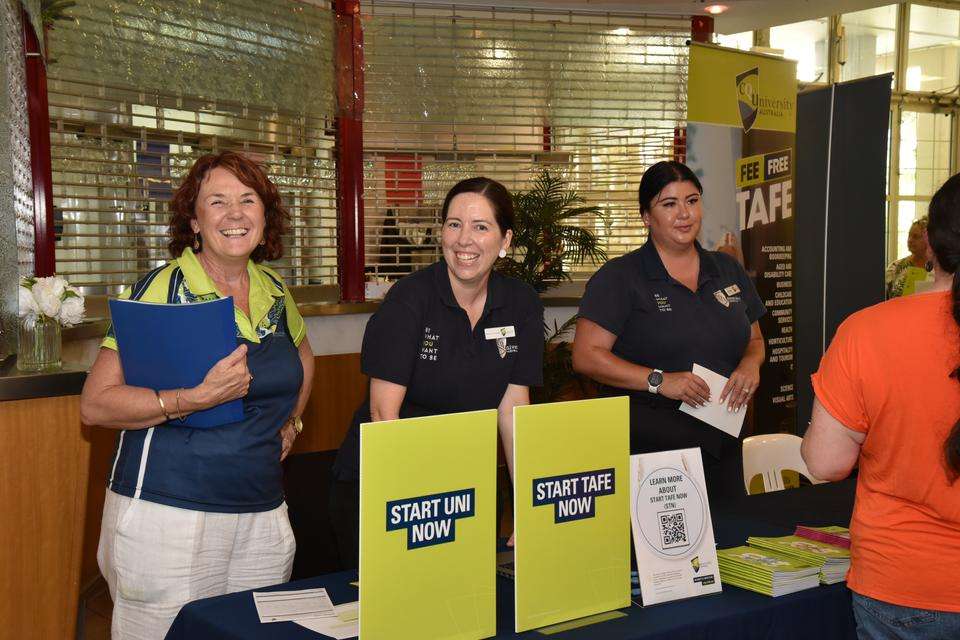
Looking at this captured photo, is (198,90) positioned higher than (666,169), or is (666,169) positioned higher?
(198,90)

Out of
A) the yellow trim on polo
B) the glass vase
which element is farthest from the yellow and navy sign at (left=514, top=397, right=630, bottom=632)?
the glass vase

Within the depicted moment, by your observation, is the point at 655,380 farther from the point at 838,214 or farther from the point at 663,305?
the point at 838,214

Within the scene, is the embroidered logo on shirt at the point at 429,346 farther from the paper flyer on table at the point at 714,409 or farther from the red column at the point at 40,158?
the red column at the point at 40,158

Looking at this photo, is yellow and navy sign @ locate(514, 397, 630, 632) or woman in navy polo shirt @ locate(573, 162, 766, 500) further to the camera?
woman in navy polo shirt @ locate(573, 162, 766, 500)

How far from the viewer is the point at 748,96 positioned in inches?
209

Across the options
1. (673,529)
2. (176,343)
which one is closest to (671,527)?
(673,529)

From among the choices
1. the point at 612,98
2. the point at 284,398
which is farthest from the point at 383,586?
the point at 612,98

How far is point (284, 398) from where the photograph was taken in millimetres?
2170

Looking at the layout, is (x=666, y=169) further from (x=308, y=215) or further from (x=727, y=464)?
(x=308, y=215)

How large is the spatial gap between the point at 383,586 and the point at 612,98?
5.42 metres

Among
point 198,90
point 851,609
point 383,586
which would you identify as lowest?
point 851,609

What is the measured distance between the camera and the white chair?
3.20 metres

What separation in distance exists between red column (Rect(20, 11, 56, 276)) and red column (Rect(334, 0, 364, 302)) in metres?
1.95

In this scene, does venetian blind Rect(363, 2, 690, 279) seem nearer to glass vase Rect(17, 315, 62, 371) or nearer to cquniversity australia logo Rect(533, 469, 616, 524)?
glass vase Rect(17, 315, 62, 371)
